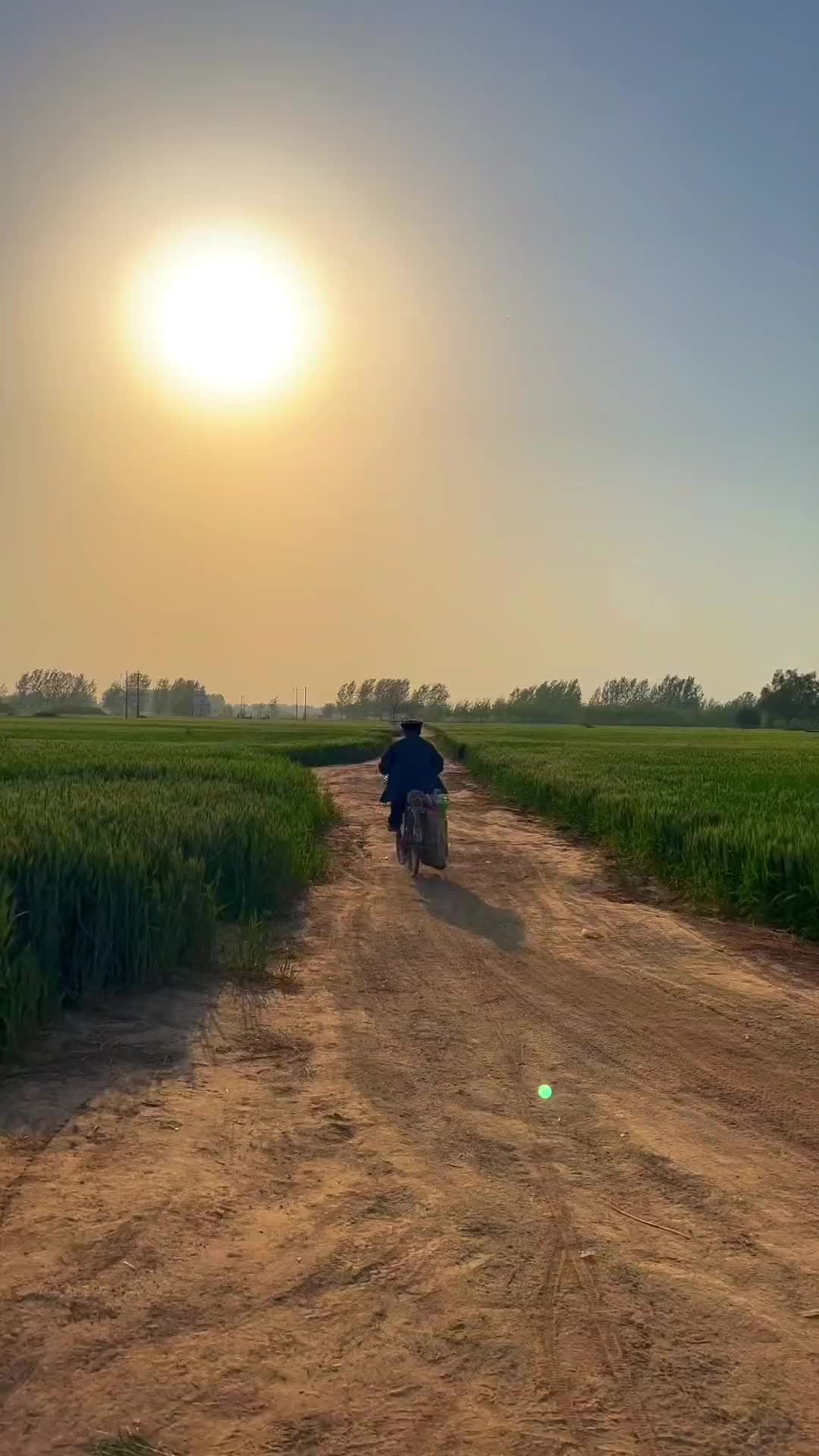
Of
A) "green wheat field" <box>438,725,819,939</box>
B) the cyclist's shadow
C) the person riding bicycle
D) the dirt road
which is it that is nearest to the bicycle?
the person riding bicycle

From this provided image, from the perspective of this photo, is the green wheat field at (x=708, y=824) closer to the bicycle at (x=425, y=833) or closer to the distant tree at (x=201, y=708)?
the bicycle at (x=425, y=833)

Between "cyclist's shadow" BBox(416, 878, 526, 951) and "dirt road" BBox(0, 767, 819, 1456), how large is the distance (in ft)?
5.43

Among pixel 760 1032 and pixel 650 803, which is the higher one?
pixel 650 803

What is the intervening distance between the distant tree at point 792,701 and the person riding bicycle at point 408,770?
126 meters

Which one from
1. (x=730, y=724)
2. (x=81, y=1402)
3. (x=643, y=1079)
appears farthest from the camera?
(x=730, y=724)

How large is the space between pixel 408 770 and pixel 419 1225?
897 cm

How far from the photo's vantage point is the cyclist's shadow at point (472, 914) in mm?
8266

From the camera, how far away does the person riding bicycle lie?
39.8ft

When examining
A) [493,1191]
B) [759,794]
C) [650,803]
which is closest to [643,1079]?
[493,1191]

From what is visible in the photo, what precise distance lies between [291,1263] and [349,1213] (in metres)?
0.39

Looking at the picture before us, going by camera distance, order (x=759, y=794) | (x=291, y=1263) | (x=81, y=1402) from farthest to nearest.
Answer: (x=759, y=794) → (x=291, y=1263) → (x=81, y=1402)

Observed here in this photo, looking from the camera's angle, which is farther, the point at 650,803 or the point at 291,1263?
the point at 650,803

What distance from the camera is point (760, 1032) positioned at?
584 centimetres

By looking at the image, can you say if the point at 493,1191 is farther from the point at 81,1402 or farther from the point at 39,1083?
the point at 39,1083
